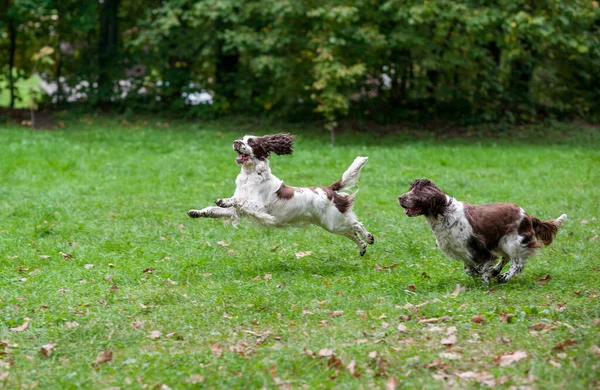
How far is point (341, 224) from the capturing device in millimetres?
9312

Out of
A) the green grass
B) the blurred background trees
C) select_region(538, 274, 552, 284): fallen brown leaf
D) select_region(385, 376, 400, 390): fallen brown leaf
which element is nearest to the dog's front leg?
select_region(538, 274, 552, 284): fallen brown leaf

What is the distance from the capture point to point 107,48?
26.0 meters

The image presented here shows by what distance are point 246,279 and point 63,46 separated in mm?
20102

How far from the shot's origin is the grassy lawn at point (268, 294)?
5895mm

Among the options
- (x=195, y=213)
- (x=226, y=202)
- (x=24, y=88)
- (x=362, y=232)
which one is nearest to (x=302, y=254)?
(x=362, y=232)

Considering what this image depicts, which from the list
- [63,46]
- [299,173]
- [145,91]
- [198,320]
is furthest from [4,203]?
[63,46]

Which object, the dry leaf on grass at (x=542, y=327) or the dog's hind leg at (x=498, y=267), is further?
the dog's hind leg at (x=498, y=267)

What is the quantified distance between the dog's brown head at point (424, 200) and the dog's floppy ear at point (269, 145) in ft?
5.49

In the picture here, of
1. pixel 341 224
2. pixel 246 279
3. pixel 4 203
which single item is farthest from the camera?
Result: pixel 4 203

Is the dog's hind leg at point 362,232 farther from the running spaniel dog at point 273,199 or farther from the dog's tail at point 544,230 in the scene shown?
the dog's tail at point 544,230

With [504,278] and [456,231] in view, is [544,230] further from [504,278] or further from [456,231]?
[456,231]

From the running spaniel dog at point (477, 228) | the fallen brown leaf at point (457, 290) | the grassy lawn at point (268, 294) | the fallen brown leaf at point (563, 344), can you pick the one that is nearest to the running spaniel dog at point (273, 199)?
the grassy lawn at point (268, 294)

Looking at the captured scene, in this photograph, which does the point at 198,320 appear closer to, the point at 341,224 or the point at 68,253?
the point at 341,224

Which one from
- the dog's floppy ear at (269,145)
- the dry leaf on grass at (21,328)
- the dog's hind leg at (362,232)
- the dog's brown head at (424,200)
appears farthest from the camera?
the dog's hind leg at (362,232)
